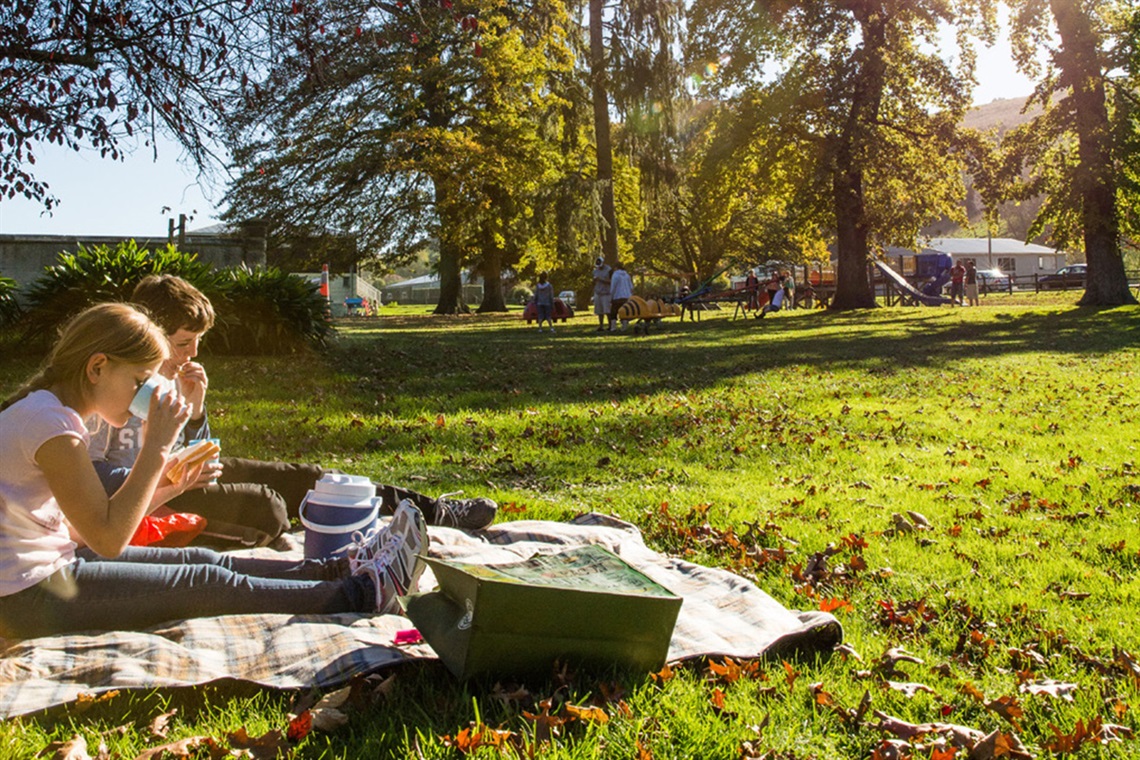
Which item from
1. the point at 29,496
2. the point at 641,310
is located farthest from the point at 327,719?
the point at 641,310

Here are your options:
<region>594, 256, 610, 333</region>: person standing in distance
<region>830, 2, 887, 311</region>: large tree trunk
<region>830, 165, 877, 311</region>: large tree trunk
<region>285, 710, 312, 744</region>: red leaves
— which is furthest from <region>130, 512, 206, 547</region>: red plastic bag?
<region>830, 165, 877, 311</region>: large tree trunk

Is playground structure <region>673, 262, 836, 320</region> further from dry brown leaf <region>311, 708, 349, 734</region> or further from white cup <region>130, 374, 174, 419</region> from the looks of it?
dry brown leaf <region>311, 708, 349, 734</region>

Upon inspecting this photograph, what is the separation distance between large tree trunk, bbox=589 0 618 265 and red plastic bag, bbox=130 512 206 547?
23.4 metres

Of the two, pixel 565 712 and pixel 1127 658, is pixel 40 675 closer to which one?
pixel 565 712

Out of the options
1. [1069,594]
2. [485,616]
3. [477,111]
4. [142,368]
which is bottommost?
[1069,594]

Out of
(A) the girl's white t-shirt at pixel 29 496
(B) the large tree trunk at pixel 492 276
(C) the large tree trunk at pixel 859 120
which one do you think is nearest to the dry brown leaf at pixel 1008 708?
(A) the girl's white t-shirt at pixel 29 496

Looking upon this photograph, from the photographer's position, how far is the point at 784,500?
6.11 meters

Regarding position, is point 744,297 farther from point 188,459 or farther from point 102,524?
point 102,524

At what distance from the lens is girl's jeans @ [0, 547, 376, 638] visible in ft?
10.8

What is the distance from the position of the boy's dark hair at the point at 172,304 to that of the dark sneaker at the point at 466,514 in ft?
5.16

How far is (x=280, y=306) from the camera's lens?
1349 centimetres

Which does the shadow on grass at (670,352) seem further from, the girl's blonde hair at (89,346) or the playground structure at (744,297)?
the girl's blonde hair at (89,346)

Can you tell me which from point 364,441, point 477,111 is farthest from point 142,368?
point 477,111

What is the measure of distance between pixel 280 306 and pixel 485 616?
449 inches
